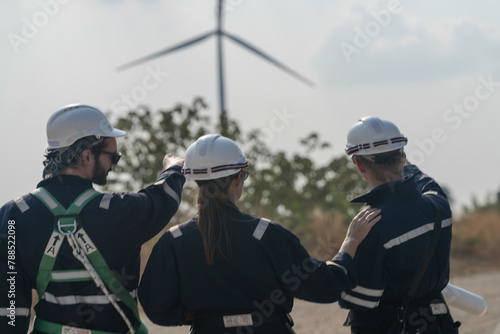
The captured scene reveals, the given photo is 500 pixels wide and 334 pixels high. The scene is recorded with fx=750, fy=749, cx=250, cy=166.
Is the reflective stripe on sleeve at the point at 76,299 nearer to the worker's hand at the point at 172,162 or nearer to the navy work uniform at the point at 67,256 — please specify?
the navy work uniform at the point at 67,256

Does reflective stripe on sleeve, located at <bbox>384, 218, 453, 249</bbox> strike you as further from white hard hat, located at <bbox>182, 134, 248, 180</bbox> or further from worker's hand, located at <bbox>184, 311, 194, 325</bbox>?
worker's hand, located at <bbox>184, 311, 194, 325</bbox>

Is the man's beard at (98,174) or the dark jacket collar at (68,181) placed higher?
the man's beard at (98,174)

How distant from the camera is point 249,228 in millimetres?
4215

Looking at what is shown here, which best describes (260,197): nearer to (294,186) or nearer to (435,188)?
(294,186)

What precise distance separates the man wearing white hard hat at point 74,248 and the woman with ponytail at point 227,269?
18 centimetres

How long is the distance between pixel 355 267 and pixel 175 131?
406 inches

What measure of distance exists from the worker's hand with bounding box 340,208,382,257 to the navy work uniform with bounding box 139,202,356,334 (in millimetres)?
175

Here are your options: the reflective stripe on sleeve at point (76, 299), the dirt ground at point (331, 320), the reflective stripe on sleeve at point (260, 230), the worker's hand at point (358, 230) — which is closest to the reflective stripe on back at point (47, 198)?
the reflective stripe on sleeve at point (76, 299)

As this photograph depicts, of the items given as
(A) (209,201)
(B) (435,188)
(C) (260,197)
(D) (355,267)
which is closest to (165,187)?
(A) (209,201)

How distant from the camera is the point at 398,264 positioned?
14.8 feet

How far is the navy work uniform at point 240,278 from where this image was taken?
4.17 meters

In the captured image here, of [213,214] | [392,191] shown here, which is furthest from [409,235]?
[213,214]

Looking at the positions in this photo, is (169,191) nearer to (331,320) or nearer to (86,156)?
(86,156)

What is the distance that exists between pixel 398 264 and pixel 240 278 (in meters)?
1.01
